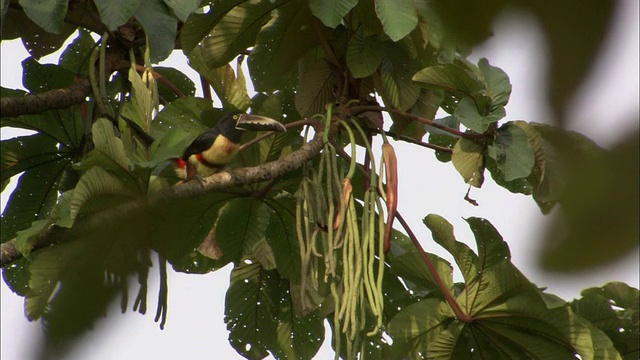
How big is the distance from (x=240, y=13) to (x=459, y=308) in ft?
2.61

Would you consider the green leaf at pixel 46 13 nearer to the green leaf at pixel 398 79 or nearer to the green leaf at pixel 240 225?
the green leaf at pixel 240 225

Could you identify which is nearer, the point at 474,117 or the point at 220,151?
the point at 474,117

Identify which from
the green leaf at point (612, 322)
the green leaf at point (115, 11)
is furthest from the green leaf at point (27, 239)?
the green leaf at point (612, 322)

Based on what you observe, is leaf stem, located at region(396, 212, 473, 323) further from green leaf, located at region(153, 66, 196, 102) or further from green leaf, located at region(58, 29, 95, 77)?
green leaf, located at region(58, 29, 95, 77)

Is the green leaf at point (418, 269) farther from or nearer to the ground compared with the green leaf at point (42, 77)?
nearer to the ground

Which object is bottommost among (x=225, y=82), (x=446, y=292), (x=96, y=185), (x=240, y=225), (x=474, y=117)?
(x=446, y=292)

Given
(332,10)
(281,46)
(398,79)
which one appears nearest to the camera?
(332,10)

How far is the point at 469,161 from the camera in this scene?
67.8 inches

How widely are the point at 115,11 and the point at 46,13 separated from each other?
6.4 inches

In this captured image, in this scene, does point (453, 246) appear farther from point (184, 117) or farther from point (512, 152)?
point (184, 117)

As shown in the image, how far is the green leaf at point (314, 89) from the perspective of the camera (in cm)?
191

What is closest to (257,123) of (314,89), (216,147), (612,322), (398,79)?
(216,147)

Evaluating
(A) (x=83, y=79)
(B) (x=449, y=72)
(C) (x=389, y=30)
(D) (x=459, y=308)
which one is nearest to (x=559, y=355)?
(D) (x=459, y=308)

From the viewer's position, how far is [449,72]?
5.31ft
